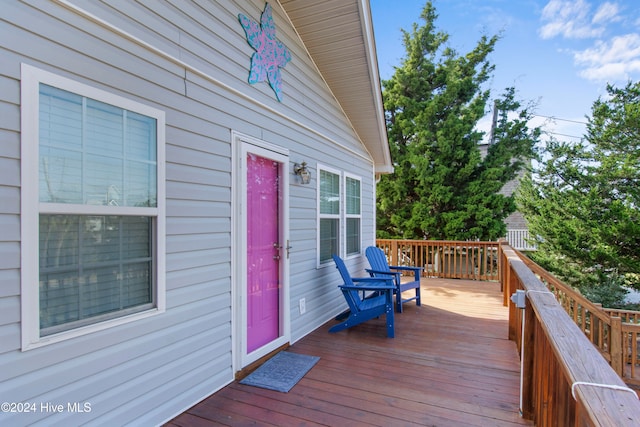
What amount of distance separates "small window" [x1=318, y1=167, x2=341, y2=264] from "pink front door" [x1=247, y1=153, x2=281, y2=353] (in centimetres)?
100

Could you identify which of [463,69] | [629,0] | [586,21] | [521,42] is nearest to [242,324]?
[463,69]

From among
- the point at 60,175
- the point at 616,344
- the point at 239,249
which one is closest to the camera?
the point at 60,175

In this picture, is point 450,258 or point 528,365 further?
point 450,258

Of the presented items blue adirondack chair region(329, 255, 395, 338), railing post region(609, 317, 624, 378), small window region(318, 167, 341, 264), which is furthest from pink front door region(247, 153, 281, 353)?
railing post region(609, 317, 624, 378)

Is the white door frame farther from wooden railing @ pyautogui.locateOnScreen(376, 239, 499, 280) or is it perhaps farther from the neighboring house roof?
wooden railing @ pyautogui.locateOnScreen(376, 239, 499, 280)

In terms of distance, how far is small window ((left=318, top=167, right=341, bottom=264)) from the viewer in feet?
14.8

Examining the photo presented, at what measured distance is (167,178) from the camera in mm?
2230

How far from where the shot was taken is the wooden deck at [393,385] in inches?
89.0

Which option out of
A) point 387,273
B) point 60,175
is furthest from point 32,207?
point 387,273

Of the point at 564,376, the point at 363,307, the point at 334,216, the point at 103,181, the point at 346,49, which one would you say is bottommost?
the point at 363,307

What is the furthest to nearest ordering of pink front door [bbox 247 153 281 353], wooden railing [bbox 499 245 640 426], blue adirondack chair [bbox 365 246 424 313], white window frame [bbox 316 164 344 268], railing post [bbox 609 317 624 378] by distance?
1. blue adirondack chair [bbox 365 246 424 313]
2. white window frame [bbox 316 164 344 268]
3. railing post [bbox 609 317 624 378]
4. pink front door [bbox 247 153 281 353]
5. wooden railing [bbox 499 245 640 426]

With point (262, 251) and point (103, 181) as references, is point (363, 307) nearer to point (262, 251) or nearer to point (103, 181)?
point (262, 251)

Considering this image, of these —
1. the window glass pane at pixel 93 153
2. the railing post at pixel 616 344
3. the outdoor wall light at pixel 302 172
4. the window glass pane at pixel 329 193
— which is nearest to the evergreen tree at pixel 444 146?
the window glass pane at pixel 329 193

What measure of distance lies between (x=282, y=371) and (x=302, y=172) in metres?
2.06
